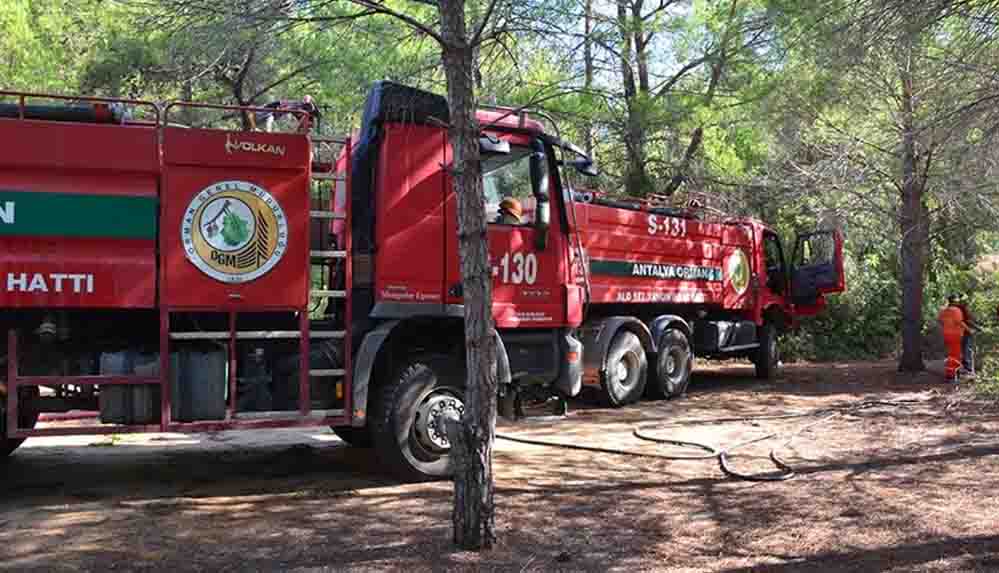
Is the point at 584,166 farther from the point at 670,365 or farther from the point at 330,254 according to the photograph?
the point at 670,365

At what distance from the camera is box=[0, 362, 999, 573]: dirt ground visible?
5.09 meters

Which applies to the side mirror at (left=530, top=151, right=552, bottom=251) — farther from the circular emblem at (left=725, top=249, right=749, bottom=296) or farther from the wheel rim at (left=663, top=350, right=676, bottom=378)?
the circular emblem at (left=725, top=249, right=749, bottom=296)

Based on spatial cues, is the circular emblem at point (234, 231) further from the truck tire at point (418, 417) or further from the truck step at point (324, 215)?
the truck tire at point (418, 417)

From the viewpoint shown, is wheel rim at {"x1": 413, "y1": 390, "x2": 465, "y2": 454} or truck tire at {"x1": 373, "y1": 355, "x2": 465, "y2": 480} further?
wheel rim at {"x1": 413, "y1": 390, "x2": 465, "y2": 454}

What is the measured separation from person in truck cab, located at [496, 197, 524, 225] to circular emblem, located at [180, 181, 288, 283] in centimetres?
213

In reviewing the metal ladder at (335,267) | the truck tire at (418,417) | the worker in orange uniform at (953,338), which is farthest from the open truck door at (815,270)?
the metal ladder at (335,267)

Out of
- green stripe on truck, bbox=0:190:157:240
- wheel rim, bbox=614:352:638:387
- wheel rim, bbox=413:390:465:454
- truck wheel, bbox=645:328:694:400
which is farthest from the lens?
truck wheel, bbox=645:328:694:400

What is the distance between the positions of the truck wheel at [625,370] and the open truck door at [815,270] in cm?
552

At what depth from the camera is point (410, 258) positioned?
7.18m

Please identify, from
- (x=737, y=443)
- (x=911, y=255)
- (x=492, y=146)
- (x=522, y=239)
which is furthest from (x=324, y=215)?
(x=911, y=255)

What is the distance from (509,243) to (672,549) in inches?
134

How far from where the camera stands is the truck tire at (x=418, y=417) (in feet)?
22.9

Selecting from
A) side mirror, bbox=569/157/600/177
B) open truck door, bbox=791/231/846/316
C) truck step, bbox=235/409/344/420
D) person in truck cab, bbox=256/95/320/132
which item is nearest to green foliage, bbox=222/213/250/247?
person in truck cab, bbox=256/95/320/132

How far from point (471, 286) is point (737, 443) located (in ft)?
16.3
